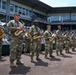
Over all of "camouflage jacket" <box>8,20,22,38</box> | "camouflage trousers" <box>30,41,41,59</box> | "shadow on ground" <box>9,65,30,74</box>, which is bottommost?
"shadow on ground" <box>9,65,30,74</box>

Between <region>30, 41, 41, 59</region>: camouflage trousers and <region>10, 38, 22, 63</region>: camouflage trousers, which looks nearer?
<region>10, 38, 22, 63</region>: camouflage trousers

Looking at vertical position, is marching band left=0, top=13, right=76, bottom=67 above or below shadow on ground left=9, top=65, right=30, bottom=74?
above

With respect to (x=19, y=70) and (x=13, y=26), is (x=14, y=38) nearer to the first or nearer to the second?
(x=13, y=26)

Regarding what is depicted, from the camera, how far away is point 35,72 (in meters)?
8.24

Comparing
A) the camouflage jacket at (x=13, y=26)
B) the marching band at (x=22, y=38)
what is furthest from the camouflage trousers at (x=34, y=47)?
the camouflage jacket at (x=13, y=26)

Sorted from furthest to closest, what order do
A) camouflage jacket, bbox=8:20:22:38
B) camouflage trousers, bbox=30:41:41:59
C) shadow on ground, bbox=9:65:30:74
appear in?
1. camouflage trousers, bbox=30:41:41:59
2. camouflage jacket, bbox=8:20:22:38
3. shadow on ground, bbox=9:65:30:74

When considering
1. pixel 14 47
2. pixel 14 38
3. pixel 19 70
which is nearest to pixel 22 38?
pixel 14 38

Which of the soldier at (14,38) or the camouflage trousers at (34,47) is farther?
the camouflage trousers at (34,47)

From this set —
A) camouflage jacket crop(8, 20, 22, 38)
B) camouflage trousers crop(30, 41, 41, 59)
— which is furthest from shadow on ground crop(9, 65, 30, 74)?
camouflage trousers crop(30, 41, 41, 59)

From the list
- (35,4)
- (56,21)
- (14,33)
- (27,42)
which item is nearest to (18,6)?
(35,4)

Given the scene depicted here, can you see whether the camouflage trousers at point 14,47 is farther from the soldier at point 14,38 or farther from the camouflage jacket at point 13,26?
the camouflage jacket at point 13,26

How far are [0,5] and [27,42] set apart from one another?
18.8 meters

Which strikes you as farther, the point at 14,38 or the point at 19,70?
the point at 14,38

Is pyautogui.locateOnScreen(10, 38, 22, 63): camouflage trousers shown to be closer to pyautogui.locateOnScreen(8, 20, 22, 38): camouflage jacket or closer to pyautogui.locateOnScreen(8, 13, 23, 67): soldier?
pyautogui.locateOnScreen(8, 13, 23, 67): soldier
